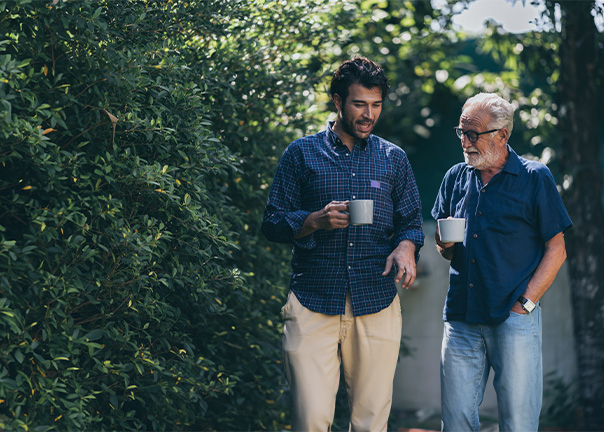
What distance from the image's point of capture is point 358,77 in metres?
3.49

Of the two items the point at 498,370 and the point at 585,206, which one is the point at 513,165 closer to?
the point at 498,370

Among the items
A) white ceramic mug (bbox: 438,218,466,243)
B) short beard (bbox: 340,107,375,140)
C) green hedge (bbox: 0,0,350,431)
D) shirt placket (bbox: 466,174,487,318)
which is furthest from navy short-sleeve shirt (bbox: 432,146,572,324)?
green hedge (bbox: 0,0,350,431)

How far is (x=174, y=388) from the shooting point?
3.82 m

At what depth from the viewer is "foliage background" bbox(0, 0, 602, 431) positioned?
3.22 metres

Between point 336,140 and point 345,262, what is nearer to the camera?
point 345,262

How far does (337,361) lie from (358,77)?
126 cm

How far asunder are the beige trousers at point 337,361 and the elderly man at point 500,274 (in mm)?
290

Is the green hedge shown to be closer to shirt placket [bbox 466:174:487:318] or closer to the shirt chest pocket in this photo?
shirt placket [bbox 466:174:487:318]

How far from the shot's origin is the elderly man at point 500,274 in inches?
133

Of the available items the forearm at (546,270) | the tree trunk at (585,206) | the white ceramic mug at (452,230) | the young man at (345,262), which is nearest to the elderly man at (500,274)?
the forearm at (546,270)

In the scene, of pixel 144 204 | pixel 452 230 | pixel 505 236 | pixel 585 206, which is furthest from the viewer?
pixel 585 206

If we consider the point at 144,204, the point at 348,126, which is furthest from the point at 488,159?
the point at 144,204

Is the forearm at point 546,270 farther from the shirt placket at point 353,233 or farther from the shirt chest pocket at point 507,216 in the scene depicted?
the shirt placket at point 353,233

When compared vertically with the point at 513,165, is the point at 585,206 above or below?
below
